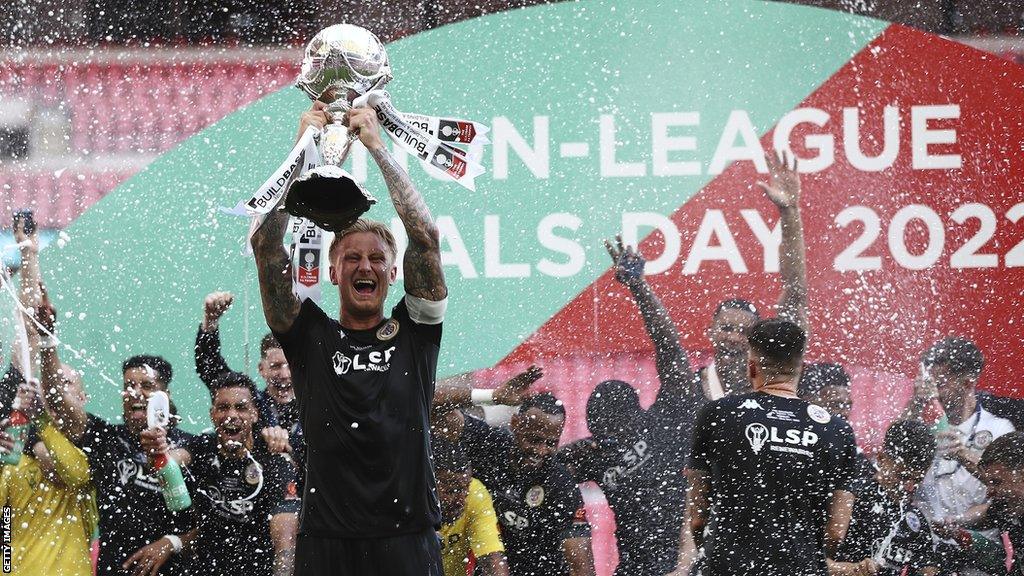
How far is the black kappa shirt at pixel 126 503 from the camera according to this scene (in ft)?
17.4

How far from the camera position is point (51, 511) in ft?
17.6

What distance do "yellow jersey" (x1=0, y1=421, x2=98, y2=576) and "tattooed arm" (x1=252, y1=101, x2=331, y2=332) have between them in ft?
8.64

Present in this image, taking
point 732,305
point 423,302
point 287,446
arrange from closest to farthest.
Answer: point 423,302 → point 287,446 → point 732,305

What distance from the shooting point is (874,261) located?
5.71 metres

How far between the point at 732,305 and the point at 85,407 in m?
2.83

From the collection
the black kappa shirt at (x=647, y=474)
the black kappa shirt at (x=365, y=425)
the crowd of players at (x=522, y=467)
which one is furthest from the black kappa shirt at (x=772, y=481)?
the black kappa shirt at (x=647, y=474)

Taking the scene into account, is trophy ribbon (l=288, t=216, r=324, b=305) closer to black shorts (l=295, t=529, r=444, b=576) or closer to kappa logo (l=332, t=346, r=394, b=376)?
kappa logo (l=332, t=346, r=394, b=376)

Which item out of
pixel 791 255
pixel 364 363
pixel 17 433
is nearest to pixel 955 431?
pixel 791 255

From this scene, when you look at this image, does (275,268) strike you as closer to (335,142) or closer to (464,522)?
(335,142)

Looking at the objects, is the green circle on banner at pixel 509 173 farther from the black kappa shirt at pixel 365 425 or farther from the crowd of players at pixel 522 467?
the black kappa shirt at pixel 365 425

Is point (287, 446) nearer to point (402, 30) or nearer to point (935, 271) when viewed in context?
point (402, 30)

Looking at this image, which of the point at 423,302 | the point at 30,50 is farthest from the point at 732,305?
the point at 30,50

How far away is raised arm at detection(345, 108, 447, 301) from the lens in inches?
118

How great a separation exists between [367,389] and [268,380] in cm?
258
